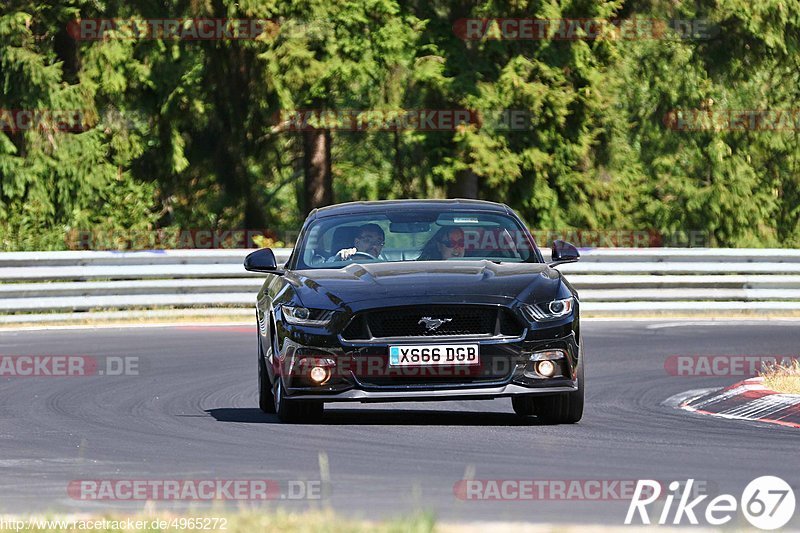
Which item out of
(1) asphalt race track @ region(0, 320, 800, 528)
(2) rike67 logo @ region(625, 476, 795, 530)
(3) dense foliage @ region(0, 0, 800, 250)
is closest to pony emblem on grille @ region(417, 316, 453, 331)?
(1) asphalt race track @ region(0, 320, 800, 528)

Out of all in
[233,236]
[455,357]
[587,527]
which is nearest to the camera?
[587,527]

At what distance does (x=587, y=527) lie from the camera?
22.4 ft

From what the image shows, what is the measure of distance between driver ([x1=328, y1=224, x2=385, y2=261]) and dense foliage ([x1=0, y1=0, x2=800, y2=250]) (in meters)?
16.7

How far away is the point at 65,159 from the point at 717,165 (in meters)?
16.6

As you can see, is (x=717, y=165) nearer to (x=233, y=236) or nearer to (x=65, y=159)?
(x=233, y=236)

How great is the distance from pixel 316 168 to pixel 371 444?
1094 inches

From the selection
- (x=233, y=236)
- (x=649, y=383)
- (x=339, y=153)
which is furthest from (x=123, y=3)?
(x=649, y=383)

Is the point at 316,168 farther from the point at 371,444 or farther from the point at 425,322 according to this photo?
the point at 371,444

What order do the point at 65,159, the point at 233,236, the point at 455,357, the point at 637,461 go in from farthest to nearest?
the point at 233,236 → the point at 65,159 → the point at 455,357 → the point at 637,461

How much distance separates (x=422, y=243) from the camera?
1222cm

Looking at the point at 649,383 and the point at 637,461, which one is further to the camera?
the point at 649,383

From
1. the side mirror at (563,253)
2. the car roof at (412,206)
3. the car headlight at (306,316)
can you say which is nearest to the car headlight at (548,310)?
the side mirror at (563,253)

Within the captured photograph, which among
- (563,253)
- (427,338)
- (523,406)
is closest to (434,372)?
(427,338)

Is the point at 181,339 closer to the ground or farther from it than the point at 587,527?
closer to the ground
